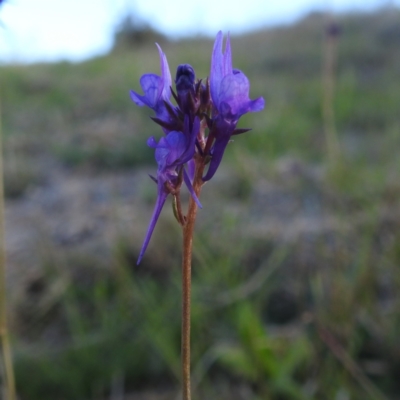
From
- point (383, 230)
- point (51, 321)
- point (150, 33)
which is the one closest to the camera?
point (51, 321)

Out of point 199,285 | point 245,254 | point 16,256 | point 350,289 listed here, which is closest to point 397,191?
point 245,254

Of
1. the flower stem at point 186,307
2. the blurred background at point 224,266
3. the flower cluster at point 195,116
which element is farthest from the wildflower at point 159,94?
the blurred background at point 224,266

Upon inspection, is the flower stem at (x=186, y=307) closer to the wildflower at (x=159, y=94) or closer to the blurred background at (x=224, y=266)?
the wildflower at (x=159, y=94)

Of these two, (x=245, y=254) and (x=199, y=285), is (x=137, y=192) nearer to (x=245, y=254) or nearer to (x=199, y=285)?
(x=245, y=254)

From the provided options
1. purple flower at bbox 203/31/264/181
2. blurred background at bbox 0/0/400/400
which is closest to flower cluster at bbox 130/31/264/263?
purple flower at bbox 203/31/264/181

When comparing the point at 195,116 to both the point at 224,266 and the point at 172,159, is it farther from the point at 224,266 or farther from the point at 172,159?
the point at 224,266

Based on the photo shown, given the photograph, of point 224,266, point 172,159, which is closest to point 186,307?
point 172,159
